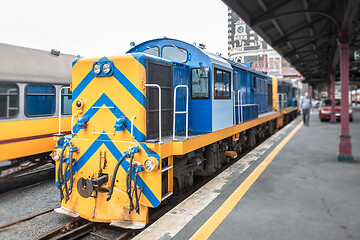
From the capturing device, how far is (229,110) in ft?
21.3

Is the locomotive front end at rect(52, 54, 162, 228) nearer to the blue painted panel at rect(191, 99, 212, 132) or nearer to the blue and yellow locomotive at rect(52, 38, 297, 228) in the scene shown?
the blue and yellow locomotive at rect(52, 38, 297, 228)

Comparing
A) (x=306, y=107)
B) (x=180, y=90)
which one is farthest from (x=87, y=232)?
(x=306, y=107)

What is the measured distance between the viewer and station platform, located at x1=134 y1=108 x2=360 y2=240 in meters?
3.57

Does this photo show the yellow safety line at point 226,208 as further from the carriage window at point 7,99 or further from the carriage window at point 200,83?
the carriage window at point 7,99

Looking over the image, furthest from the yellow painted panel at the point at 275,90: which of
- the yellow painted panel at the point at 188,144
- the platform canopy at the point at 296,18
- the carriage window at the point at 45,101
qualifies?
the carriage window at the point at 45,101

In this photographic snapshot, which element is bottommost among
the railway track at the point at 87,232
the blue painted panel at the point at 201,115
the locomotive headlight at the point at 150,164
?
the railway track at the point at 87,232

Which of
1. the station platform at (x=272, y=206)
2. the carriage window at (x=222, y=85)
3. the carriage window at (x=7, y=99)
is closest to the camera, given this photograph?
the carriage window at (x=7, y=99)

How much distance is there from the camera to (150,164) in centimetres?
375

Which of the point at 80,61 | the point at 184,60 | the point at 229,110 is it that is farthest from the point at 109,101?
the point at 229,110

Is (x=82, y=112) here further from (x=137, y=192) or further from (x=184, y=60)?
(x=184, y=60)

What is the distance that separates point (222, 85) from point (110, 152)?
3.03 meters

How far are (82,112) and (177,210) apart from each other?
7.40ft

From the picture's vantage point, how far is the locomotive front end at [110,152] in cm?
384

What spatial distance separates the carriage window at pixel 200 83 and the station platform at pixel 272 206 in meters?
1.93
